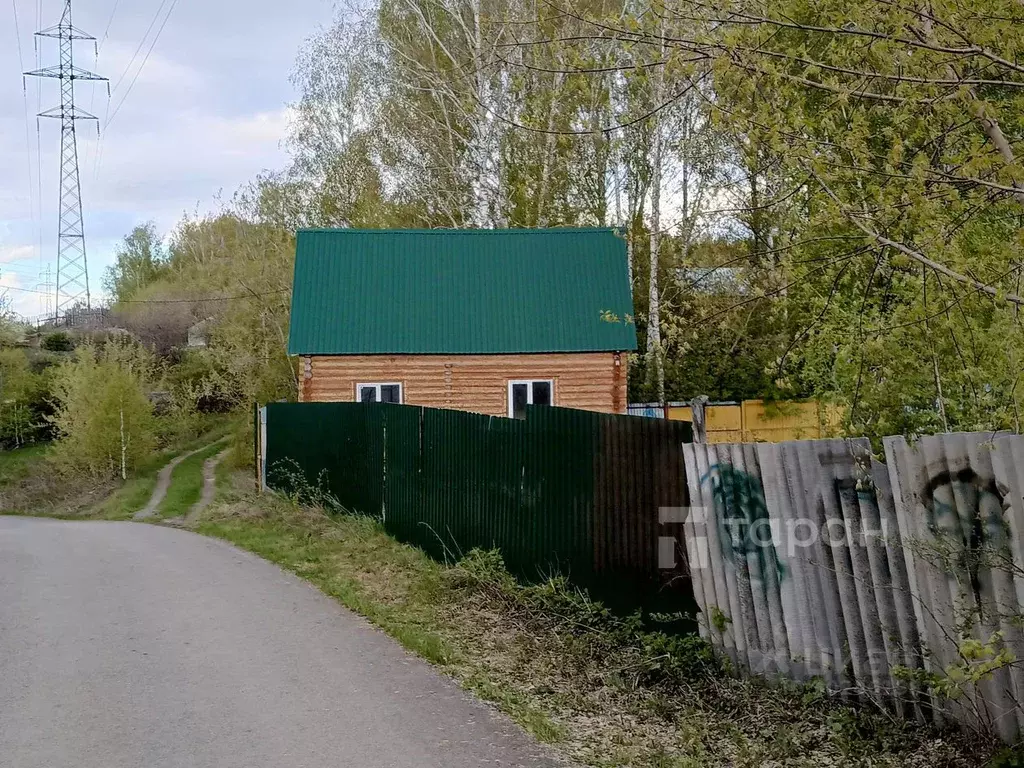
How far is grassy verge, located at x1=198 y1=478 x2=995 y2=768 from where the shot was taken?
5.16m

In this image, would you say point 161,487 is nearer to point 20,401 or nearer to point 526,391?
point 526,391

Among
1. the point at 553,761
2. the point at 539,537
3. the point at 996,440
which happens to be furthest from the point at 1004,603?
the point at 539,537

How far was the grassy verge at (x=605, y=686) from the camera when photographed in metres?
5.16

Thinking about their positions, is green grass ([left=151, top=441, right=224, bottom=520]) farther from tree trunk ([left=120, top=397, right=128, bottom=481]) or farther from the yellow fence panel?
the yellow fence panel

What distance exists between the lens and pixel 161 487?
30438mm

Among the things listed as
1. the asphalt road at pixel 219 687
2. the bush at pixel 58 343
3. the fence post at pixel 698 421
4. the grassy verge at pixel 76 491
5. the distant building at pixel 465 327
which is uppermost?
the bush at pixel 58 343

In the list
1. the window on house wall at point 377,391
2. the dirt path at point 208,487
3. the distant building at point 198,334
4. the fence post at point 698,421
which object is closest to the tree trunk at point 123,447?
the dirt path at point 208,487

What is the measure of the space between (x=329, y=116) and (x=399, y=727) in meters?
37.4

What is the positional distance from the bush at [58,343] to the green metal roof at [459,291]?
35.2 metres

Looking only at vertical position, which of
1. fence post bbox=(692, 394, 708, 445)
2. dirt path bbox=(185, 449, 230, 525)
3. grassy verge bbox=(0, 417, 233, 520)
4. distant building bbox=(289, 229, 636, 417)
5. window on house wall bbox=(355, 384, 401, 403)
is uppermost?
distant building bbox=(289, 229, 636, 417)

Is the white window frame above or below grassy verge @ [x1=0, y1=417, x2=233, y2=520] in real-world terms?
above

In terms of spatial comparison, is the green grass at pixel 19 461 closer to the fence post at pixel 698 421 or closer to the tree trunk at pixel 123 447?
the tree trunk at pixel 123 447

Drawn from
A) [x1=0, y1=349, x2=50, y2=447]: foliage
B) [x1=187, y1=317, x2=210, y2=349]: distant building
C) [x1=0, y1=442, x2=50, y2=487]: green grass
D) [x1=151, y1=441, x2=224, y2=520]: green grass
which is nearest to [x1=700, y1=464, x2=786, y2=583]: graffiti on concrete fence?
[x1=151, y1=441, x2=224, y2=520]: green grass

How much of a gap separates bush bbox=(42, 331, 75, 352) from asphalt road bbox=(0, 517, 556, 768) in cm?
4766
